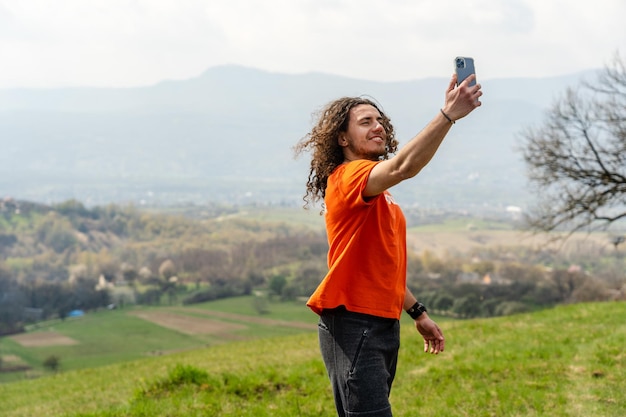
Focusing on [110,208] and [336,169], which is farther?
[110,208]

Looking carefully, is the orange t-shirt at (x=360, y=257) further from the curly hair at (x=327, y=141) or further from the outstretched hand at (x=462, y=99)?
the outstretched hand at (x=462, y=99)

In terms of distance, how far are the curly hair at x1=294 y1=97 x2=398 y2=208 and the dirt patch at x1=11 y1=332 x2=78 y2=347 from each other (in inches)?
1906

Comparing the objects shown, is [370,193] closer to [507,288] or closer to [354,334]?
[354,334]

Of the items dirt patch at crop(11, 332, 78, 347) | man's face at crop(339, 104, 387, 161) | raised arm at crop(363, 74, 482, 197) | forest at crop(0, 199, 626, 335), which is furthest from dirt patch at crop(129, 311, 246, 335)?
raised arm at crop(363, 74, 482, 197)

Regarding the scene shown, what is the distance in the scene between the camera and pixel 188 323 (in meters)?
54.0

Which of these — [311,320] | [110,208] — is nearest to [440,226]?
[110,208]

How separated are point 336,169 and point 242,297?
63528 mm

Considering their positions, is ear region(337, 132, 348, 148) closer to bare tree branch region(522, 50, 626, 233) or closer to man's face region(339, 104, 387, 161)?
man's face region(339, 104, 387, 161)

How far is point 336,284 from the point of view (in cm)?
380

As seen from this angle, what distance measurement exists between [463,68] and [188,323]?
52651mm

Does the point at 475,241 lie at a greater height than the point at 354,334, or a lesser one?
lesser

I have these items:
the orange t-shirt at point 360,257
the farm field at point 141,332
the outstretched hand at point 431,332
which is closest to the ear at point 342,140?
the orange t-shirt at point 360,257

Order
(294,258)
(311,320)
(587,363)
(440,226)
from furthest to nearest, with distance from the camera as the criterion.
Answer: (440,226)
(294,258)
(311,320)
(587,363)

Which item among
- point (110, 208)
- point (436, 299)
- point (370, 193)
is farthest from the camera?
point (110, 208)
